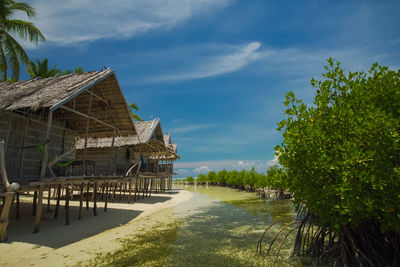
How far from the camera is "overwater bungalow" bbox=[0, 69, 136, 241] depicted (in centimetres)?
802

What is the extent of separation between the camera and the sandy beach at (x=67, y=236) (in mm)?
6152

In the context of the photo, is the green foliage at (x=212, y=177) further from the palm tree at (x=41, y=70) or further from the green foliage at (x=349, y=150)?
the green foliage at (x=349, y=150)

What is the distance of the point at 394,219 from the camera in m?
4.20

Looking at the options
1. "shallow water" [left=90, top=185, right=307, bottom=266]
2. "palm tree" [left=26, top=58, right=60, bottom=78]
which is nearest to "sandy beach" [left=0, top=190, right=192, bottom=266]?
"shallow water" [left=90, top=185, right=307, bottom=266]

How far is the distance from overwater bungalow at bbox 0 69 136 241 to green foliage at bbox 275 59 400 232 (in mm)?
6607

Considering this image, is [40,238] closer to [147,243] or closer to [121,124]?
[147,243]

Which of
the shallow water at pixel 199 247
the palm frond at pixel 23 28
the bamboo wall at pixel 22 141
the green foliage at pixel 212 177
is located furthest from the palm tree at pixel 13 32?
the green foliage at pixel 212 177

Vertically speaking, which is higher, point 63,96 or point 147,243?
point 63,96

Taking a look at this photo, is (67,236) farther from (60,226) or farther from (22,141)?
(22,141)

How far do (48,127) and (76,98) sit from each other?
4189mm

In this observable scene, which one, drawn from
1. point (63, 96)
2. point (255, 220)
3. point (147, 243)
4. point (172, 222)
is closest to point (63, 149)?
point (63, 96)

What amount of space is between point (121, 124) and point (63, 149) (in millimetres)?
3317

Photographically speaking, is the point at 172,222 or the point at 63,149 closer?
the point at 172,222

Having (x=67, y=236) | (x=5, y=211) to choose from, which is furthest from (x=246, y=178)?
(x=5, y=211)
